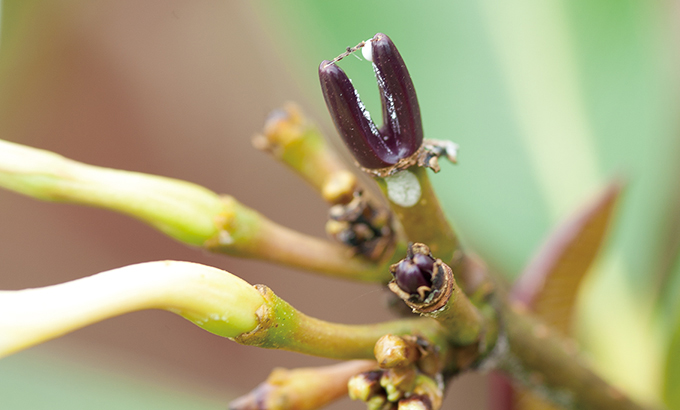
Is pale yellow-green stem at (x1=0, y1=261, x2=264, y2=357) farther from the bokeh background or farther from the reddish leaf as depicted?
the bokeh background

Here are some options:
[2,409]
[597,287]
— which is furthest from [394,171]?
[597,287]

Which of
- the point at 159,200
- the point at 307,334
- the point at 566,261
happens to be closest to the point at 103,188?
the point at 159,200

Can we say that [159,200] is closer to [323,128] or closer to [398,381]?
[398,381]

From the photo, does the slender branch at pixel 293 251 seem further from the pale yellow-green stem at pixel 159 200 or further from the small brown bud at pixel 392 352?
the small brown bud at pixel 392 352

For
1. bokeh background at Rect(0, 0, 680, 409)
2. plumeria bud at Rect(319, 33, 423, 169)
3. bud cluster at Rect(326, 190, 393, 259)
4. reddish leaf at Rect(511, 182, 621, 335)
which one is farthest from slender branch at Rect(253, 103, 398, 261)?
bokeh background at Rect(0, 0, 680, 409)

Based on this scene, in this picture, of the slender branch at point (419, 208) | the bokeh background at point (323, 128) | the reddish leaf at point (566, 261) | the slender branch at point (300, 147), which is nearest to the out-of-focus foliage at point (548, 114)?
the bokeh background at point (323, 128)

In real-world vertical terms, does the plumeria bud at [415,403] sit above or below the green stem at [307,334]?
below
